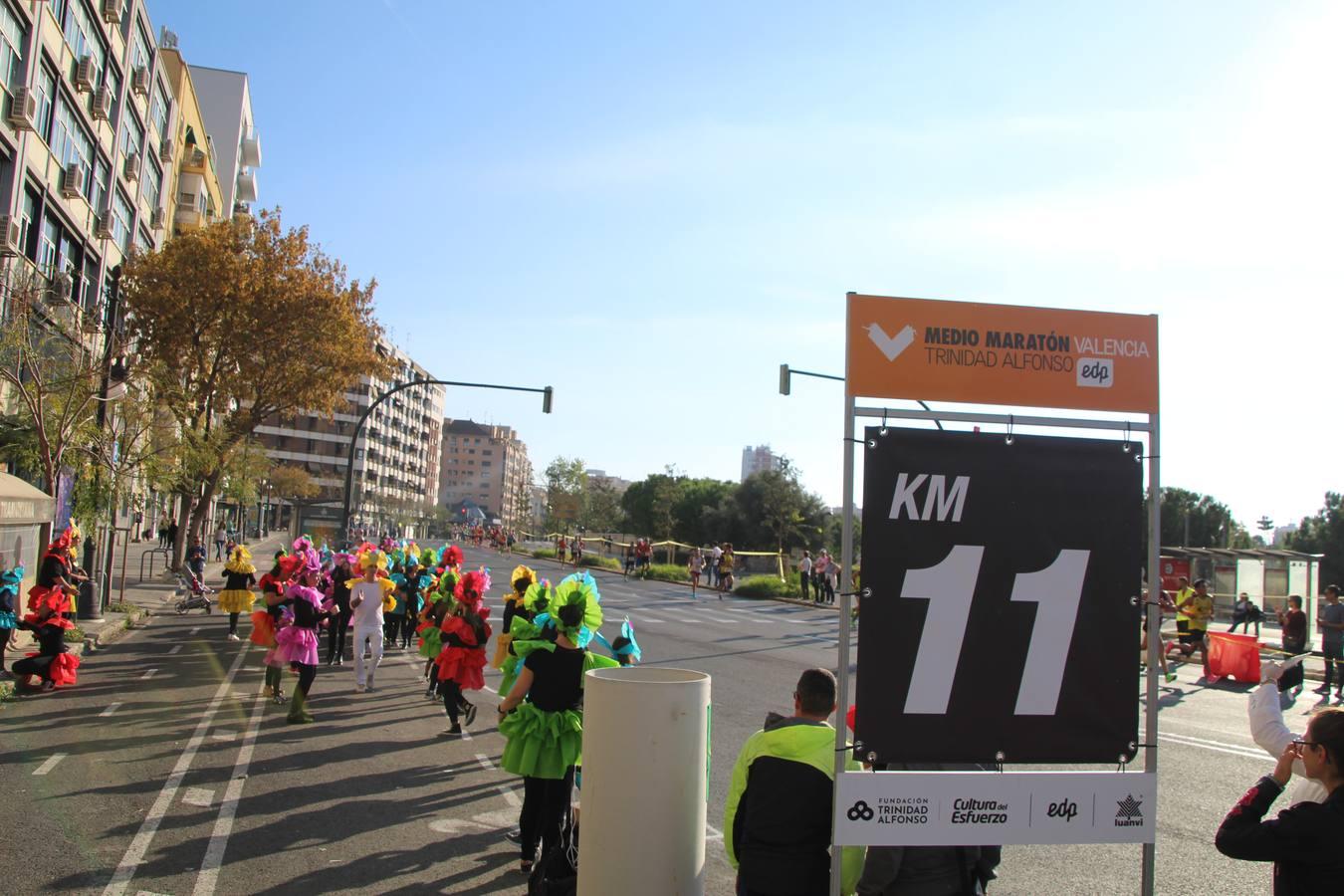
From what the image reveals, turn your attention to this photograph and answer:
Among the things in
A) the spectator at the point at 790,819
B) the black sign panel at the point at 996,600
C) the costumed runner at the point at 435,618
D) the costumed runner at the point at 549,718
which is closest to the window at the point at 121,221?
the costumed runner at the point at 435,618

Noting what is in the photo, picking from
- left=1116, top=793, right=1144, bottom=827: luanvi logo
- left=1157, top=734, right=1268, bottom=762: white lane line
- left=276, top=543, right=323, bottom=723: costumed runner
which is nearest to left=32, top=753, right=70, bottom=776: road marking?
left=276, top=543, right=323, bottom=723: costumed runner

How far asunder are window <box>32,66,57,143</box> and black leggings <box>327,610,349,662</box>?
17.8 metres

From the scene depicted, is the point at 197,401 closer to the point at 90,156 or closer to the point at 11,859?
the point at 90,156

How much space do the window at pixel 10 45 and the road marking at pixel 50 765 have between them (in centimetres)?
2021

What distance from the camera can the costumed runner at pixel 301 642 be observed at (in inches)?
408

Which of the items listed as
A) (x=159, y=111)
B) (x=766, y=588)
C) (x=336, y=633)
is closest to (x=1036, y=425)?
(x=336, y=633)

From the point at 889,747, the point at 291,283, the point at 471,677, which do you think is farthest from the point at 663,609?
the point at 889,747

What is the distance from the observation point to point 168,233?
41750mm

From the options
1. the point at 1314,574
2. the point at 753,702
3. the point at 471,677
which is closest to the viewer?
the point at 471,677

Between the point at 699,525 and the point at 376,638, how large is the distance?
182 feet

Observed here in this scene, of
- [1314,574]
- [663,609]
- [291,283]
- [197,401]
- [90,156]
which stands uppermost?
[90,156]

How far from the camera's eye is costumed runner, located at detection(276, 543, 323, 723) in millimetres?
10367

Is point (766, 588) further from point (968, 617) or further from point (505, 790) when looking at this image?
point (968, 617)

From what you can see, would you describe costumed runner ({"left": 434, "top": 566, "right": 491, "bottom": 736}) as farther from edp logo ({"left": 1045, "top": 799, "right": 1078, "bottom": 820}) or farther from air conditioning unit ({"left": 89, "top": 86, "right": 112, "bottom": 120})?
air conditioning unit ({"left": 89, "top": 86, "right": 112, "bottom": 120})
